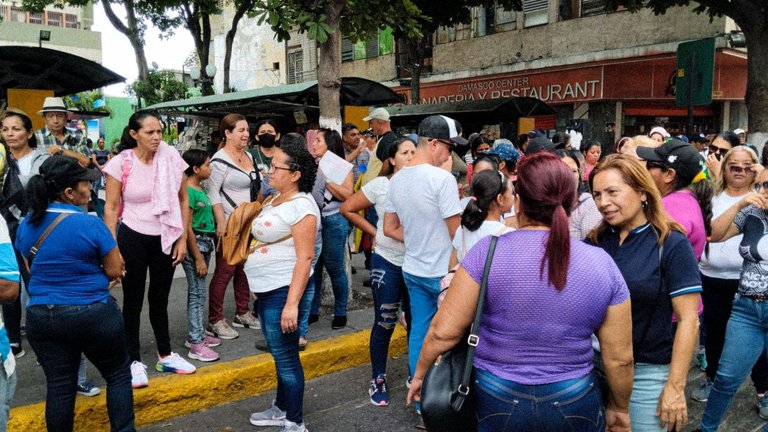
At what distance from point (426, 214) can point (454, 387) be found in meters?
1.62

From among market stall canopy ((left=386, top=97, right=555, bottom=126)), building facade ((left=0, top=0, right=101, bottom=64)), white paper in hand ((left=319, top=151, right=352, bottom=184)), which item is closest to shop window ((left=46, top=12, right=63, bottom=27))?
building facade ((left=0, top=0, right=101, bottom=64))

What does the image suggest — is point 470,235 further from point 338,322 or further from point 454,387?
point 338,322

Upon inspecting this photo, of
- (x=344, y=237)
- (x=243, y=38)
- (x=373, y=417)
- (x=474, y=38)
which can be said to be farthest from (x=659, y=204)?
(x=243, y=38)

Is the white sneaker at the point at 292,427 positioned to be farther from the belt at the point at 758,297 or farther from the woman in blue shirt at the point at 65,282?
the belt at the point at 758,297

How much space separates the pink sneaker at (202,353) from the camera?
4516 millimetres

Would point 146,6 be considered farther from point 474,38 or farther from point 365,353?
point 365,353

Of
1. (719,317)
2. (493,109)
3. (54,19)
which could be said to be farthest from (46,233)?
(54,19)

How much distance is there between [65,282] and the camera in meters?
2.91

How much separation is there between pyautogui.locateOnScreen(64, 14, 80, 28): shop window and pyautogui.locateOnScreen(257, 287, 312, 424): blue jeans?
59350 mm

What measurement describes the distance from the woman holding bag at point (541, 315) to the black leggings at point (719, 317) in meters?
2.23

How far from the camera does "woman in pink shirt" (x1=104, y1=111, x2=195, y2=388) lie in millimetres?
3990

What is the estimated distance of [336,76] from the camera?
245 inches

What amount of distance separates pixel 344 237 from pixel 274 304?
2.12 meters

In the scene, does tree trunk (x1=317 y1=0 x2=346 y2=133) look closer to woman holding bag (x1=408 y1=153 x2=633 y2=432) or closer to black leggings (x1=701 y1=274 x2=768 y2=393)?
black leggings (x1=701 y1=274 x2=768 y2=393)
